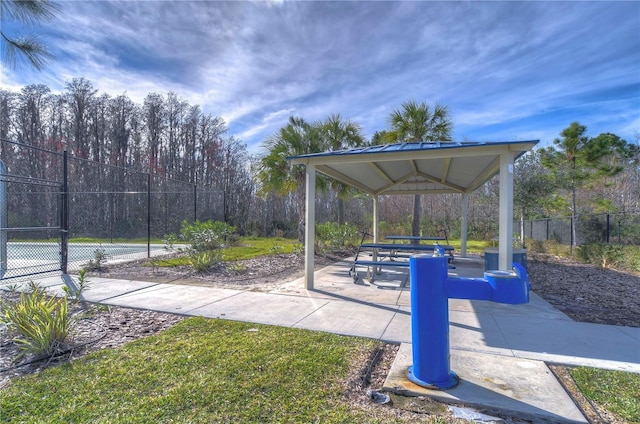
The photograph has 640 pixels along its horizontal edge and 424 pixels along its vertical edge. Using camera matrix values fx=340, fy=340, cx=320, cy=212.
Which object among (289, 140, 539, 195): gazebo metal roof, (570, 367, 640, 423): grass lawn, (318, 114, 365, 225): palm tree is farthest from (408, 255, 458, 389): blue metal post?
(318, 114, 365, 225): palm tree

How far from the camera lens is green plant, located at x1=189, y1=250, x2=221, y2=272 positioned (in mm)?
8055

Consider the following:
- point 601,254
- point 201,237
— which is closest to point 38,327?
point 201,237

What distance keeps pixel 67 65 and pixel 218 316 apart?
484 cm

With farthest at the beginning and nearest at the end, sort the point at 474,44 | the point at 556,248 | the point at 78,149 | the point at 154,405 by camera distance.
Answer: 1. the point at 78,149
2. the point at 556,248
3. the point at 474,44
4. the point at 154,405

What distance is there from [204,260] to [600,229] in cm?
1193

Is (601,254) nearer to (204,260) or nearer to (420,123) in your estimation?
(420,123)

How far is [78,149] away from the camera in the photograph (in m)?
22.9

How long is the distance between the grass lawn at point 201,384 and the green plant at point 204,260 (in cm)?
440

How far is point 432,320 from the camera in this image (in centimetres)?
277

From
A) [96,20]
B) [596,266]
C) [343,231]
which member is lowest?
[596,266]

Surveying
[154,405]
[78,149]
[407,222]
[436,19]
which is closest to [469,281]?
[154,405]

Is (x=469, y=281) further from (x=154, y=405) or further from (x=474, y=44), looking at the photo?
(x=474, y=44)

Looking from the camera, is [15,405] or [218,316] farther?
[218,316]

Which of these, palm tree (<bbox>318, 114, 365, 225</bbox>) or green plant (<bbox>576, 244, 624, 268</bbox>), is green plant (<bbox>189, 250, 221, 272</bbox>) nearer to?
palm tree (<bbox>318, 114, 365, 225</bbox>)
